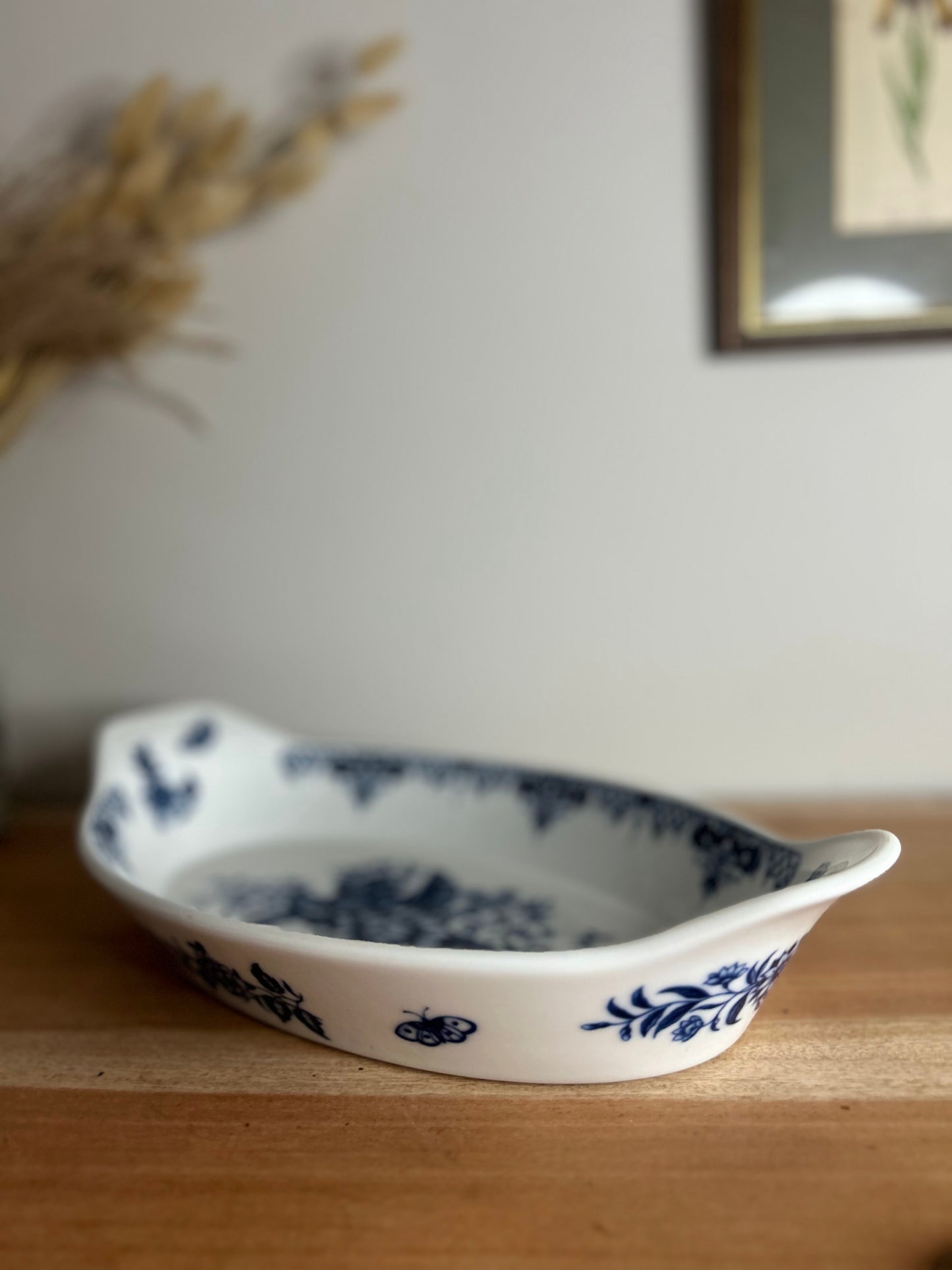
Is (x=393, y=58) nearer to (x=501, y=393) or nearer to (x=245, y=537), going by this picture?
(x=501, y=393)

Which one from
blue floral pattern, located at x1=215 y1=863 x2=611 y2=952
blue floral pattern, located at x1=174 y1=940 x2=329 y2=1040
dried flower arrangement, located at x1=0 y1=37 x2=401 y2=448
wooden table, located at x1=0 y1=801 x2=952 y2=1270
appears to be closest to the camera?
wooden table, located at x1=0 y1=801 x2=952 y2=1270

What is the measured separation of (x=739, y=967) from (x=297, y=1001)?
20 cm

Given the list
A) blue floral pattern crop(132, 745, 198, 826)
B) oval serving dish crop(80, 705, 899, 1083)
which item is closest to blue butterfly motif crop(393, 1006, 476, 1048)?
oval serving dish crop(80, 705, 899, 1083)

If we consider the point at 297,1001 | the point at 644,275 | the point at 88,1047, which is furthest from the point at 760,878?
the point at 644,275

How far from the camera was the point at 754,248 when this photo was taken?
0.72 metres

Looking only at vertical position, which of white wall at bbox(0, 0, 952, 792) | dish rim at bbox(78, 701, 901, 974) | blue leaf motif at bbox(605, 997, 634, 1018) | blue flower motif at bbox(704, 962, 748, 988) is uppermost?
white wall at bbox(0, 0, 952, 792)

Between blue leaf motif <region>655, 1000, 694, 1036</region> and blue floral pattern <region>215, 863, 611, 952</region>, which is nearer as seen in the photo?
blue leaf motif <region>655, 1000, 694, 1036</region>

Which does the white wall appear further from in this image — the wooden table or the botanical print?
the wooden table

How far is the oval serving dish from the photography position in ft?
1.30

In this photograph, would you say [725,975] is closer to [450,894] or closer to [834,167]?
[450,894]

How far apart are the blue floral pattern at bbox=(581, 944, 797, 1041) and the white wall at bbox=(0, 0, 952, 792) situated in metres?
0.40

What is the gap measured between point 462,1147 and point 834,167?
69 centimetres

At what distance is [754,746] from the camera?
2.63 ft

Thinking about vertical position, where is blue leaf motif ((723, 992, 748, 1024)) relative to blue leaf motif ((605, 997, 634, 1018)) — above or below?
below
